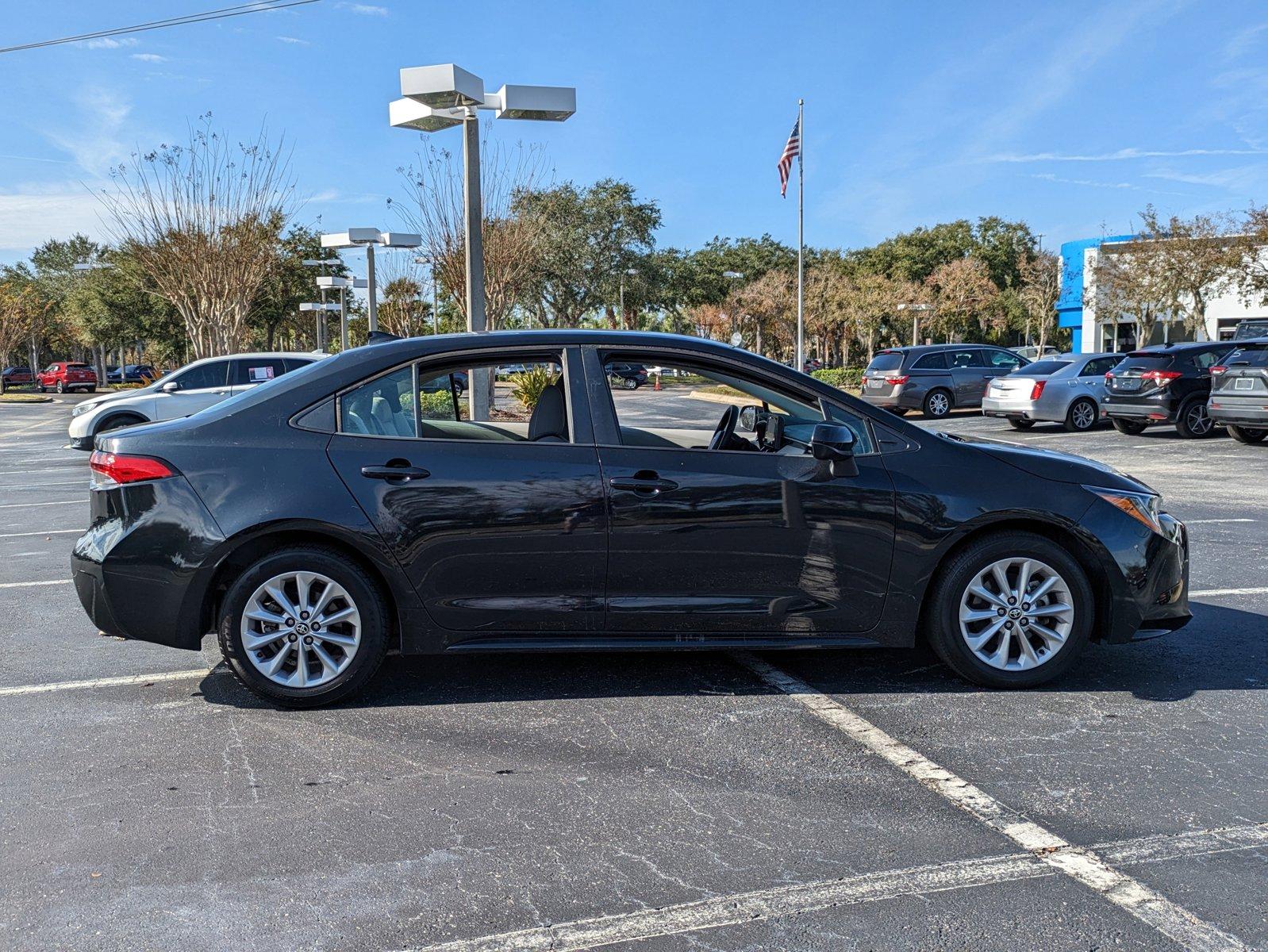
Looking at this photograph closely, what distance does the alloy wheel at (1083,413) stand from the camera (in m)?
20.4

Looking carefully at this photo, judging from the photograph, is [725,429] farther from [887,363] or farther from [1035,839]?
[887,363]

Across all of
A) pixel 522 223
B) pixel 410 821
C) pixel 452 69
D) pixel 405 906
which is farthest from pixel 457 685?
pixel 522 223

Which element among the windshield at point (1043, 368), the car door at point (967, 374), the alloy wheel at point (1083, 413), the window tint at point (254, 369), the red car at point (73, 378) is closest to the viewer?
the window tint at point (254, 369)

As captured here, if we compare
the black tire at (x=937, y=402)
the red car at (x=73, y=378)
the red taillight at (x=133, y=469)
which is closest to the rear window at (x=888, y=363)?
the black tire at (x=937, y=402)

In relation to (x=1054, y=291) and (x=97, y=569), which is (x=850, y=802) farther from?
(x=1054, y=291)

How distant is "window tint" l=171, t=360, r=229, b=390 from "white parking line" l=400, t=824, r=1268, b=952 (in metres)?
16.2

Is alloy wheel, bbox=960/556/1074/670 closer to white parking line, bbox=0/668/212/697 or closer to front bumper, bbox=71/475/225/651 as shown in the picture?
front bumper, bbox=71/475/225/651

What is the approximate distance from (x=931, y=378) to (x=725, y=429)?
2078 cm

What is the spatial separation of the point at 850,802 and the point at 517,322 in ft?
203

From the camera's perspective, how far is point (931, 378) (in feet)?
81.3

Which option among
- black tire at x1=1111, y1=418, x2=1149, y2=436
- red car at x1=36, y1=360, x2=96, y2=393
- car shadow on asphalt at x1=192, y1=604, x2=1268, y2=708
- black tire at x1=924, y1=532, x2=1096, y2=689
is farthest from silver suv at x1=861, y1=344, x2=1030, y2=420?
red car at x1=36, y1=360, x2=96, y2=393

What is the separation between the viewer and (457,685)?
4.88 m

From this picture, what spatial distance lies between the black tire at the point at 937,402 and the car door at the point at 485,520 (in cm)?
2147

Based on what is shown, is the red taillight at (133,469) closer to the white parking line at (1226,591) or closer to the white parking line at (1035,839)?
the white parking line at (1035,839)
